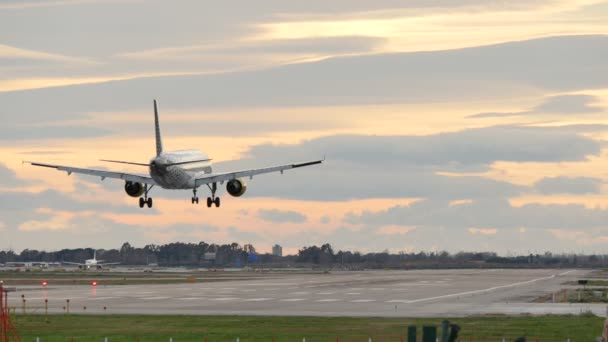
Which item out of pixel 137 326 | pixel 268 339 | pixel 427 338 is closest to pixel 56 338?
pixel 137 326

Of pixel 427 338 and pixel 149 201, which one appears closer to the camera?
Answer: pixel 427 338

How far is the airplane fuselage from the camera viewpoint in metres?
100

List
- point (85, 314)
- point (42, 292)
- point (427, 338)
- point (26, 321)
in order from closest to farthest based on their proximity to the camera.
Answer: point (427, 338) < point (26, 321) < point (85, 314) < point (42, 292)

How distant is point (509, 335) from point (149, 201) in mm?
38798

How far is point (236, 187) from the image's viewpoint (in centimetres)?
10481

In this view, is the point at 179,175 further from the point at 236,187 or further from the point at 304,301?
the point at 304,301

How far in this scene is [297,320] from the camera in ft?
300

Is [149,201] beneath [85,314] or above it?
above

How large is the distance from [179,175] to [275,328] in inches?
929

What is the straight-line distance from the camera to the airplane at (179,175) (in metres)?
101

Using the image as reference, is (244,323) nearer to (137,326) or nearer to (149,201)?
(137,326)

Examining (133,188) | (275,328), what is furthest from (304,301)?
(275,328)

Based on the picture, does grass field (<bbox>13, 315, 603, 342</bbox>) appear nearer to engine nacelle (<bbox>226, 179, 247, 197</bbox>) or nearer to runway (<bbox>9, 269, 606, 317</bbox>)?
runway (<bbox>9, 269, 606, 317</bbox>)

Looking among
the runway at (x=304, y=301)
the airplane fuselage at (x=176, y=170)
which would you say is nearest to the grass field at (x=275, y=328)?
the runway at (x=304, y=301)
